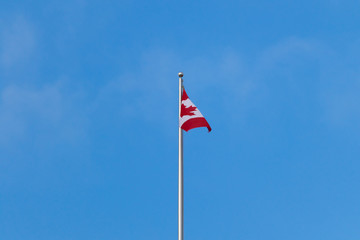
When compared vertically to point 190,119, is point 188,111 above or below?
above

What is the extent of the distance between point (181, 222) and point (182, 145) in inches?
168

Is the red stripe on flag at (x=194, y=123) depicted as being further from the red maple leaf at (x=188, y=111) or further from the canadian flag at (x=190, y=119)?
the red maple leaf at (x=188, y=111)

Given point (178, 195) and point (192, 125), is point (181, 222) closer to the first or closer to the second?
point (178, 195)

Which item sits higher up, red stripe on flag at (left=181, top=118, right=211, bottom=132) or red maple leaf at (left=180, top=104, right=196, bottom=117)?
red maple leaf at (left=180, top=104, right=196, bottom=117)

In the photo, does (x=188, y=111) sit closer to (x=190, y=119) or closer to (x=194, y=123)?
(x=190, y=119)

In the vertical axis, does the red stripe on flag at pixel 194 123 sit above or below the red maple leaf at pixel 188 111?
below

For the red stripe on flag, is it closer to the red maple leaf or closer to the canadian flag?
the canadian flag

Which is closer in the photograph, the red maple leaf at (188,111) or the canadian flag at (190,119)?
the canadian flag at (190,119)

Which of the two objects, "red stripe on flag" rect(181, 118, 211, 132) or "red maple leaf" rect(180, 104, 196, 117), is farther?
"red maple leaf" rect(180, 104, 196, 117)

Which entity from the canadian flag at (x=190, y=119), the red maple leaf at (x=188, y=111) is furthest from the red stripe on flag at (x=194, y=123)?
the red maple leaf at (x=188, y=111)

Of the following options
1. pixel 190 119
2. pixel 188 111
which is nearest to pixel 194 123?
pixel 190 119

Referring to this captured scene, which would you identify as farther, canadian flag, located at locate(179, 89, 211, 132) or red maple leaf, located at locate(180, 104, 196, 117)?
red maple leaf, located at locate(180, 104, 196, 117)

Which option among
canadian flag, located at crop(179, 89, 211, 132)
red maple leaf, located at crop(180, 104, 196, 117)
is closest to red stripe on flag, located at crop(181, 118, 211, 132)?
canadian flag, located at crop(179, 89, 211, 132)

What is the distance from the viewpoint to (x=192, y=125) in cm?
2902
